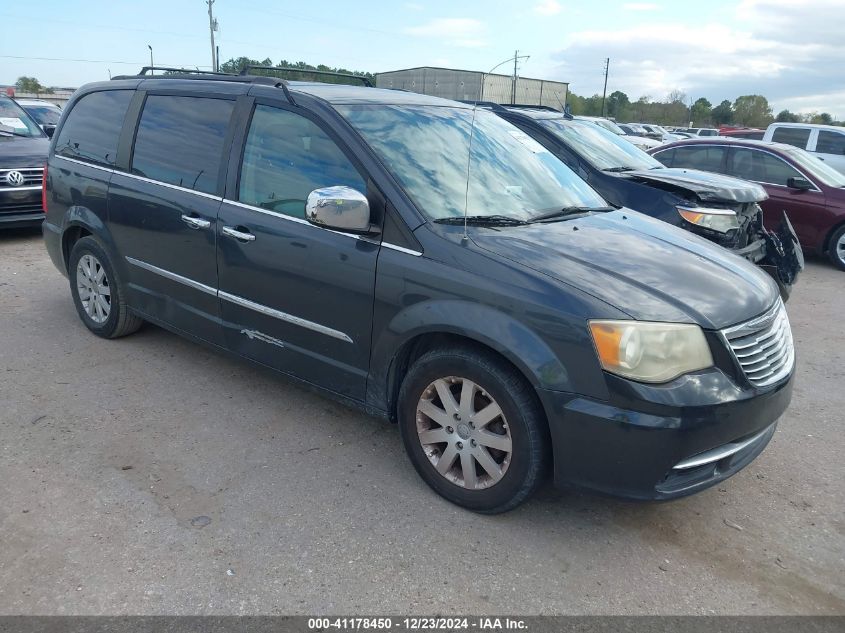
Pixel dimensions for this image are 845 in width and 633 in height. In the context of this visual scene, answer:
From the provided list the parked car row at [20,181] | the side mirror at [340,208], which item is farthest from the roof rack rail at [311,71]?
the parked car row at [20,181]

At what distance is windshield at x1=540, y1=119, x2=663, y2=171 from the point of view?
6730 mm

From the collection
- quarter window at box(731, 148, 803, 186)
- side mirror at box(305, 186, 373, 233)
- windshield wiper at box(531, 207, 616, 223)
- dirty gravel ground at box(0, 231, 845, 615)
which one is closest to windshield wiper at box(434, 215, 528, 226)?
windshield wiper at box(531, 207, 616, 223)

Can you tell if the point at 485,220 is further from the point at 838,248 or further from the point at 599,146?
the point at 838,248

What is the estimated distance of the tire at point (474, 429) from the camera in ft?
9.10

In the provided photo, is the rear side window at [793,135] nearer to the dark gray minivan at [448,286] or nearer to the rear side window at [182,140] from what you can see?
the dark gray minivan at [448,286]

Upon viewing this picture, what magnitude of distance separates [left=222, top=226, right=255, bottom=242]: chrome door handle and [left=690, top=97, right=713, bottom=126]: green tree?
72.6m

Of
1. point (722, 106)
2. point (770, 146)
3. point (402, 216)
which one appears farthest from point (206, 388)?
point (722, 106)

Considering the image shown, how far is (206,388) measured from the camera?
4.32 meters

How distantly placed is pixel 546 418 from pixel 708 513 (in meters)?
1.04

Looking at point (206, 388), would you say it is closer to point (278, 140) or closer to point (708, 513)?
point (278, 140)

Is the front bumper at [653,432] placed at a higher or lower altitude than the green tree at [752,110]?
lower

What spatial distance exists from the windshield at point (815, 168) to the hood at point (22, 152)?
942cm

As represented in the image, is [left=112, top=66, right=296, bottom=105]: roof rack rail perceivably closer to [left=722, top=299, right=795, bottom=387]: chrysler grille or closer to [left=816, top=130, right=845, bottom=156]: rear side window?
[left=722, top=299, right=795, bottom=387]: chrysler grille

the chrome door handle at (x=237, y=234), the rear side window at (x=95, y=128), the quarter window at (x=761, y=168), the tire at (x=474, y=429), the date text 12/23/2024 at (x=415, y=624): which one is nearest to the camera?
the date text 12/23/2024 at (x=415, y=624)
